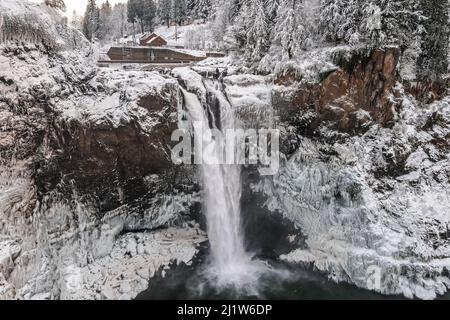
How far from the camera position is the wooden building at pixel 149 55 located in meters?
31.7

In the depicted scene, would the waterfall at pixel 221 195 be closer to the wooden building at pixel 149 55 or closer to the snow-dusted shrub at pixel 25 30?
the snow-dusted shrub at pixel 25 30

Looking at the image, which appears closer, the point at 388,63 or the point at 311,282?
the point at 311,282

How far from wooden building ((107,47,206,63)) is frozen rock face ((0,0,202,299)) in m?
10.2

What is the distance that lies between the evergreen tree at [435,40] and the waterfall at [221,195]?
42.7 ft

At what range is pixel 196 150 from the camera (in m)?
22.2

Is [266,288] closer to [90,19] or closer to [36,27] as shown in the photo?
[36,27]

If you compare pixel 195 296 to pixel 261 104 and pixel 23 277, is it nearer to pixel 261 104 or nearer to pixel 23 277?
pixel 23 277

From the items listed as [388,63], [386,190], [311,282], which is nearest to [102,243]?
[311,282]

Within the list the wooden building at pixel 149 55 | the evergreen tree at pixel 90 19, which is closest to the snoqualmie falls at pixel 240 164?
the wooden building at pixel 149 55

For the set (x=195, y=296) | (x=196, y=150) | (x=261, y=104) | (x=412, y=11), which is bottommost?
(x=195, y=296)

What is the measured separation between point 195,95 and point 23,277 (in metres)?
13.2

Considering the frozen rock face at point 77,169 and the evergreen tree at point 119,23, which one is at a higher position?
the evergreen tree at point 119,23

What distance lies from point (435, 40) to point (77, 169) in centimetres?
2302

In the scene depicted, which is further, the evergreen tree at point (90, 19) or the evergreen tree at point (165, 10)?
the evergreen tree at point (165, 10)
